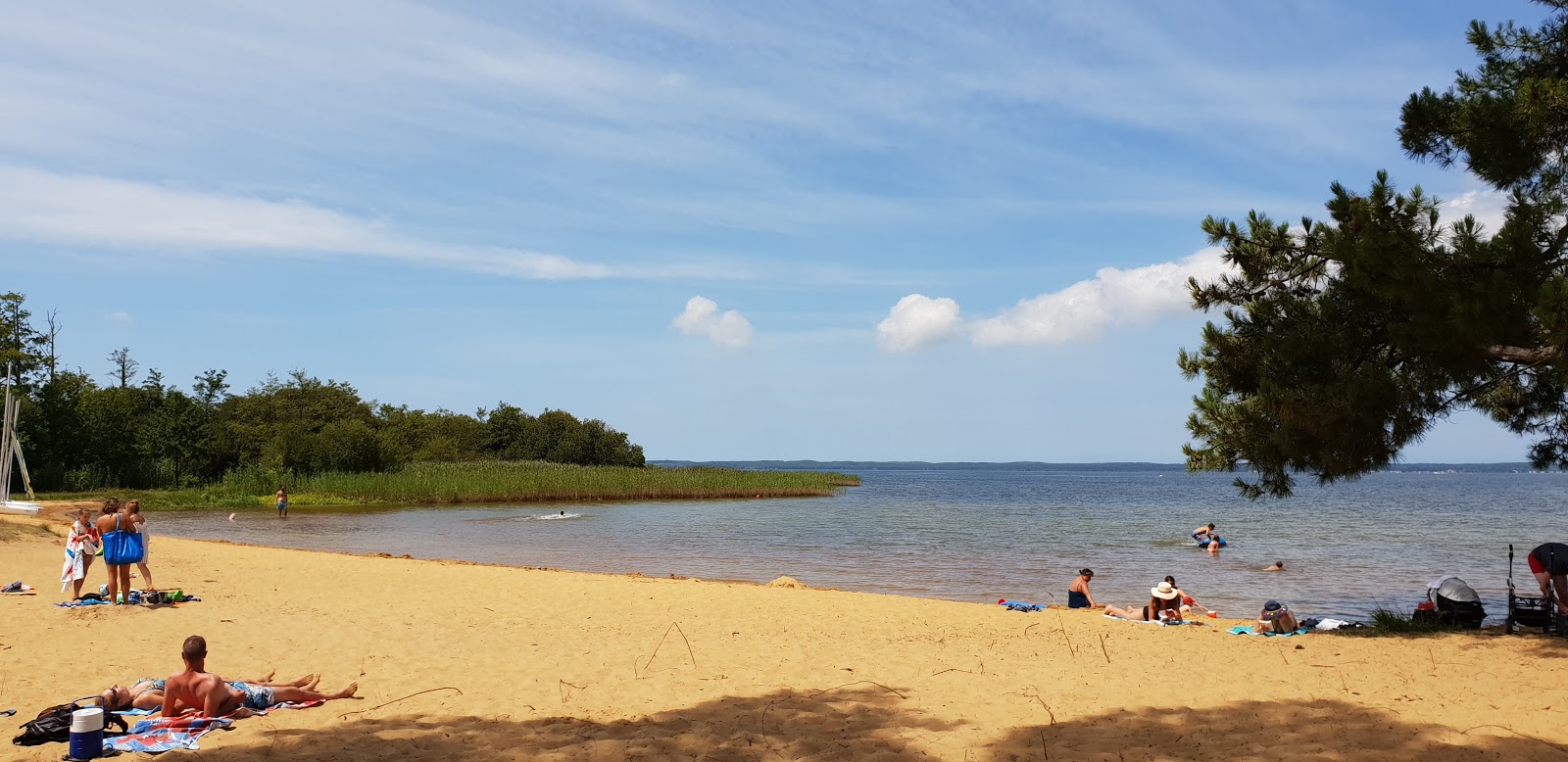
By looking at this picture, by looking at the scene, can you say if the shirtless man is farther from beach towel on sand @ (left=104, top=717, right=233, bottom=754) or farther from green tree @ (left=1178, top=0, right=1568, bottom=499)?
green tree @ (left=1178, top=0, right=1568, bottom=499)

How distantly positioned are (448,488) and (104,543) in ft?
114

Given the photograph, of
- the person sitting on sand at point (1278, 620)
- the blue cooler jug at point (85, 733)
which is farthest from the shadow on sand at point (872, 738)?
the person sitting on sand at point (1278, 620)

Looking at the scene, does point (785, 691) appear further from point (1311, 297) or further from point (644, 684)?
point (1311, 297)

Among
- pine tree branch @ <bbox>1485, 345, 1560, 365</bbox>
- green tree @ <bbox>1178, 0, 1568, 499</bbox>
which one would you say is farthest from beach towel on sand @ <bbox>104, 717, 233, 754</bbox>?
pine tree branch @ <bbox>1485, 345, 1560, 365</bbox>

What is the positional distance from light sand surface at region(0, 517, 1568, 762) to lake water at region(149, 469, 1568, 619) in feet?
16.1

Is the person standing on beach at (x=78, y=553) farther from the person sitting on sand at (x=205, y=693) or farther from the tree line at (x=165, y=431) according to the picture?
the tree line at (x=165, y=431)

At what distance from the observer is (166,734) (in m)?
6.49

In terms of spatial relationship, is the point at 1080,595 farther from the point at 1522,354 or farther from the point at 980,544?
the point at 980,544

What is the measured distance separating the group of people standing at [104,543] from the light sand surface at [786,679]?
1.67ft

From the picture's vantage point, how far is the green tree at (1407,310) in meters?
7.67

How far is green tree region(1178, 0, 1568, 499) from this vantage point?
25.2ft

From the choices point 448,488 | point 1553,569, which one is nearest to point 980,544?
point 1553,569

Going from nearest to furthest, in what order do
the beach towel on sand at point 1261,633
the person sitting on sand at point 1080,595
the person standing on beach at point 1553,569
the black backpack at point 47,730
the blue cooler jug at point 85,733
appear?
the blue cooler jug at point 85,733, the black backpack at point 47,730, the person standing on beach at point 1553,569, the beach towel on sand at point 1261,633, the person sitting on sand at point 1080,595

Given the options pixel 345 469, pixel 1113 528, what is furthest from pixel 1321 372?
pixel 345 469
